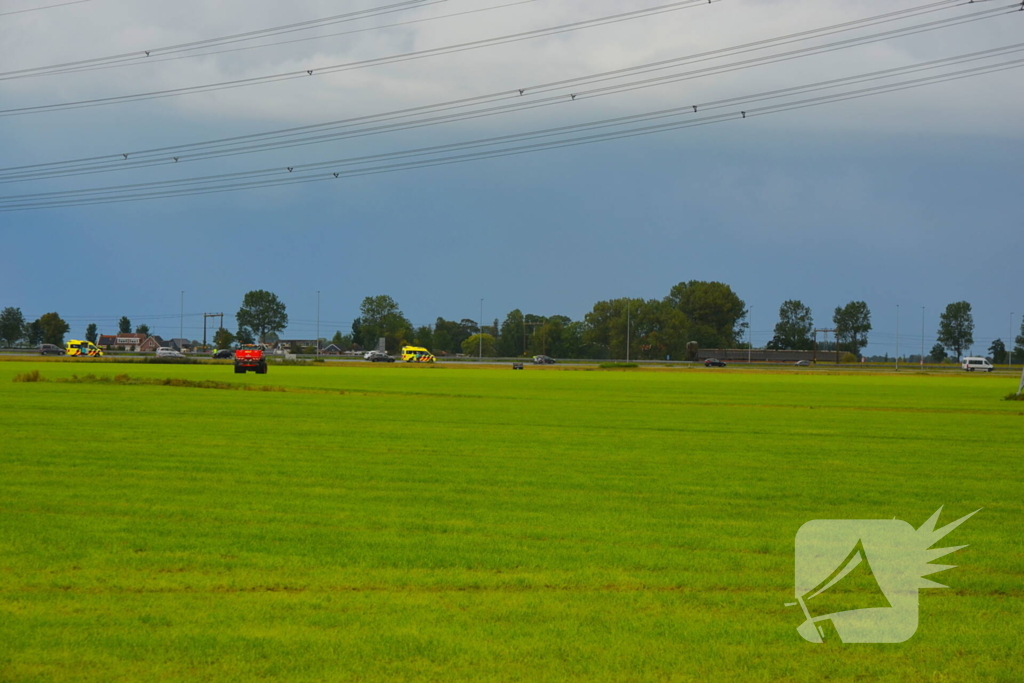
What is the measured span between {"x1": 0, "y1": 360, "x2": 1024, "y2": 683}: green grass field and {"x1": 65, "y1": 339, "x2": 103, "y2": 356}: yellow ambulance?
127497 mm

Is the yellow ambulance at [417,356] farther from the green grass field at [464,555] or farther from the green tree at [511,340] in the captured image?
the green grass field at [464,555]

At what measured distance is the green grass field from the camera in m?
6.93

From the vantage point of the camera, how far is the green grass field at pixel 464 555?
22.7 feet

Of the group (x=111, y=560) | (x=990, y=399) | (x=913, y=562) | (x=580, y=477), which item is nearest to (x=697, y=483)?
(x=580, y=477)

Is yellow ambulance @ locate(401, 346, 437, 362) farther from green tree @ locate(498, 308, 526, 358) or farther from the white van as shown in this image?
the white van

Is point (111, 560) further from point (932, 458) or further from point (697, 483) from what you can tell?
point (932, 458)

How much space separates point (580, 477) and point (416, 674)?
9.91 m

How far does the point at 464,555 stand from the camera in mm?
9984

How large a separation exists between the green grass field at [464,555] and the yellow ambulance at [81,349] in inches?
5020

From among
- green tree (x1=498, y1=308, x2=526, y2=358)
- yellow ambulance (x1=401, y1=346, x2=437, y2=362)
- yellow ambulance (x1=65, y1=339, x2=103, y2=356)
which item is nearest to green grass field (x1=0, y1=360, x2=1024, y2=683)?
yellow ambulance (x1=401, y1=346, x2=437, y2=362)

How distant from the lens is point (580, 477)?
16281 mm

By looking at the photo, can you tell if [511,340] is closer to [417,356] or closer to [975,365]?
[417,356]

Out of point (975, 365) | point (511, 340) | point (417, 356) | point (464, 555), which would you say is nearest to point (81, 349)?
point (417, 356)

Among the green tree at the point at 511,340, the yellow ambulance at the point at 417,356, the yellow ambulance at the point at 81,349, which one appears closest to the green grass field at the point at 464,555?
the yellow ambulance at the point at 417,356
